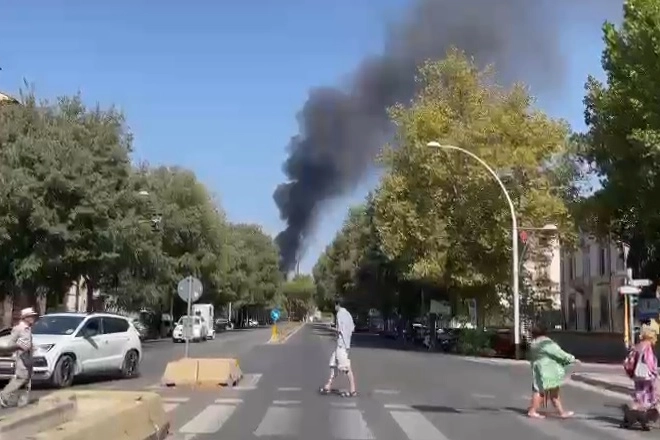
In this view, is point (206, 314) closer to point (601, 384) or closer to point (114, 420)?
point (601, 384)

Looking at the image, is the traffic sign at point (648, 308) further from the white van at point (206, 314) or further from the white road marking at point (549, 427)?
the white van at point (206, 314)

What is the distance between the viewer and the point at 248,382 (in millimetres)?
22719

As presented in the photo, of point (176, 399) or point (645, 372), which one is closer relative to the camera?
point (645, 372)

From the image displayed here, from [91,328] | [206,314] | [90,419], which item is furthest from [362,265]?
[90,419]

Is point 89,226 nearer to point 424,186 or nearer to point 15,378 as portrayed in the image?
point 424,186

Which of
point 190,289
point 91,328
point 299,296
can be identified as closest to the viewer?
point 91,328

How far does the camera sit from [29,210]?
120 feet

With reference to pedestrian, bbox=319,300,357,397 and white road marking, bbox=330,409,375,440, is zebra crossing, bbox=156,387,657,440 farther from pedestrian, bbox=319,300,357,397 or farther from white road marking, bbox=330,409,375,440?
pedestrian, bbox=319,300,357,397

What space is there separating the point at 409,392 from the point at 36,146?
22.5 metres

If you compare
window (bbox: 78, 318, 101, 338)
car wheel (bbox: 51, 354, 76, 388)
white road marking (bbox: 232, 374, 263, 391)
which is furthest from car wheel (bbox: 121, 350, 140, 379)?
white road marking (bbox: 232, 374, 263, 391)

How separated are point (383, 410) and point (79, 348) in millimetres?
8328

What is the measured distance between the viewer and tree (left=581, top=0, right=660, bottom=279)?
31.7m

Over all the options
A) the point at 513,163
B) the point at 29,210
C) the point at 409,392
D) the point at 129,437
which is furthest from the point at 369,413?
the point at 513,163

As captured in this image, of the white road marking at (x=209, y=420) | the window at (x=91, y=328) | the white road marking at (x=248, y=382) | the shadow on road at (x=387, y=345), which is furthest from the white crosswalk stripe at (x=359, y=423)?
the shadow on road at (x=387, y=345)
